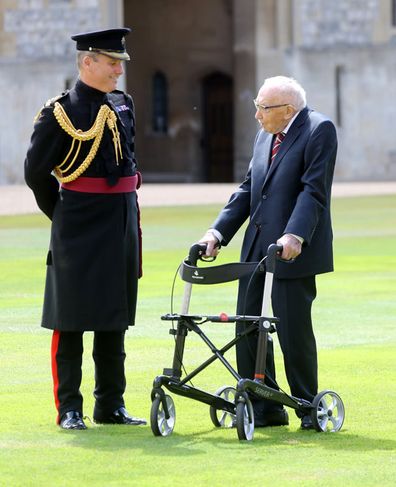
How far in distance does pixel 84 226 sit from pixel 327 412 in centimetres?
144

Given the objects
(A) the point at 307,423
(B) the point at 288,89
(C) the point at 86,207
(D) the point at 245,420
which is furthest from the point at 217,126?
(D) the point at 245,420

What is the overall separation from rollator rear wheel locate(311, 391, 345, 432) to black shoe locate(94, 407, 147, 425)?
86cm

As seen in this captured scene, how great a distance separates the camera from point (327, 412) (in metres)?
7.71

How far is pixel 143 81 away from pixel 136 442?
36.4 metres

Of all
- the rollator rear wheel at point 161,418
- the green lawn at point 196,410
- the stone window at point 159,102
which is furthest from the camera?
the stone window at point 159,102

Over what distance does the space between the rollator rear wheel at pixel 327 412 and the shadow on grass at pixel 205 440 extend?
5cm

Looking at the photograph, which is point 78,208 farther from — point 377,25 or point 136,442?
point 377,25

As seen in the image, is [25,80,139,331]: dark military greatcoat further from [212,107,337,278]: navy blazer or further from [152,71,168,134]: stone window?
[152,71,168,134]: stone window

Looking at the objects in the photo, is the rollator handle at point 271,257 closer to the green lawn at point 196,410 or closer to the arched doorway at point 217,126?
the green lawn at point 196,410

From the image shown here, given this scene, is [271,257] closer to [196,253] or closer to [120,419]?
[196,253]

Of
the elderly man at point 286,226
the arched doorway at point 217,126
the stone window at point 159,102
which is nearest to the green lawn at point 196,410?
the elderly man at point 286,226

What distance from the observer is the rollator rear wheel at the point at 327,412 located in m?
7.62

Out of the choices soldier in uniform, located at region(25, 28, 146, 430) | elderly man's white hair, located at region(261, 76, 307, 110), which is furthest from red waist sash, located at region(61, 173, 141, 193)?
elderly man's white hair, located at region(261, 76, 307, 110)

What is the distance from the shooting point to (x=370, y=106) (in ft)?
133
